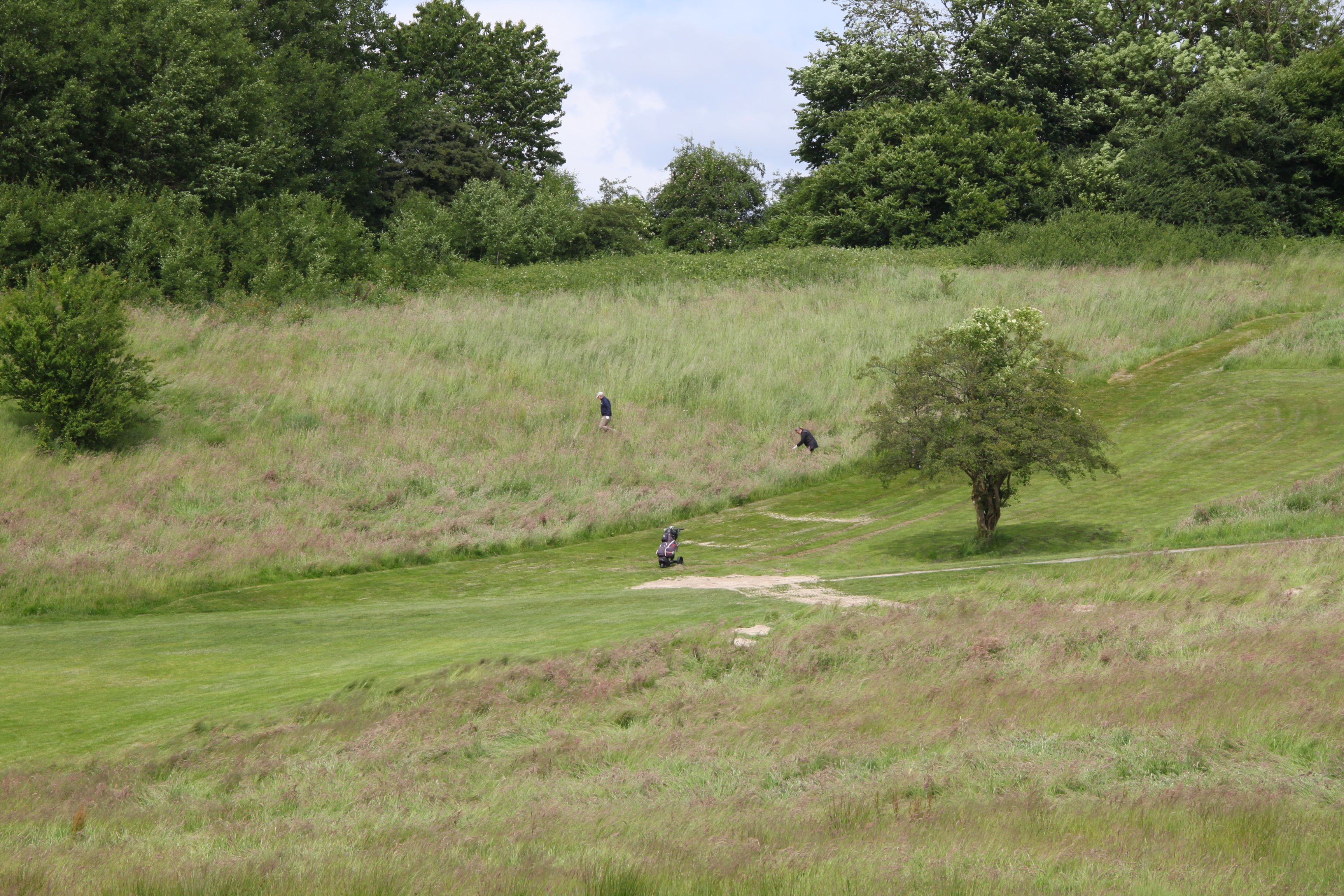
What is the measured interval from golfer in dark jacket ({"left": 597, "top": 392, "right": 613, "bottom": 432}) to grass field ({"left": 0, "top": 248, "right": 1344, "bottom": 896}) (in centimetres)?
818

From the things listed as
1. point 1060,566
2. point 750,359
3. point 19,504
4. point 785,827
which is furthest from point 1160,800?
point 750,359

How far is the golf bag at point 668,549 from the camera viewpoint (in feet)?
80.0

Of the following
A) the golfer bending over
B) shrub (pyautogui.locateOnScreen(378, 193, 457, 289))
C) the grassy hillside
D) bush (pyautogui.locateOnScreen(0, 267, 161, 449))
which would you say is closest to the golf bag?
the grassy hillside

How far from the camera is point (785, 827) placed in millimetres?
7988

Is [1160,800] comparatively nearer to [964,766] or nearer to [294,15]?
[964,766]

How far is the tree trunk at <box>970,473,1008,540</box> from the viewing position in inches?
968

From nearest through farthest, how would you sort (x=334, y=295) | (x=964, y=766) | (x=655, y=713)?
(x=964, y=766) < (x=655, y=713) < (x=334, y=295)

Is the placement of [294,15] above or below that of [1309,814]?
above

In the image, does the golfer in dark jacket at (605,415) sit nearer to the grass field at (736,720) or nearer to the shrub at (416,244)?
the grass field at (736,720)

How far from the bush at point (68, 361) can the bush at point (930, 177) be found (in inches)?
1763

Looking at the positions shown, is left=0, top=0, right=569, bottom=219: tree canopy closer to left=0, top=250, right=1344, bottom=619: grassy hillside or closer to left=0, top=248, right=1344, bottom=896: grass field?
left=0, top=250, right=1344, bottom=619: grassy hillside

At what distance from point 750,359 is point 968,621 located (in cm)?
2772

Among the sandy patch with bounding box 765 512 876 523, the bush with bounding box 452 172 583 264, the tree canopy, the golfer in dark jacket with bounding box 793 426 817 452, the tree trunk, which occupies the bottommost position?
the sandy patch with bounding box 765 512 876 523

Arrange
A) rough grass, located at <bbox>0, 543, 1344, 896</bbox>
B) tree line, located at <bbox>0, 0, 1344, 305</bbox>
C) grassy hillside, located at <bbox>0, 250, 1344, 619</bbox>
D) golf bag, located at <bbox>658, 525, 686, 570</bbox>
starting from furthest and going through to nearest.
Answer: tree line, located at <bbox>0, 0, 1344, 305</bbox>, grassy hillside, located at <bbox>0, 250, 1344, 619</bbox>, golf bag, located at <bbox>658, 525, 686, 570</bbox>, rough grass, located at <bbox>0, 543, 1344, 896</bbox>
